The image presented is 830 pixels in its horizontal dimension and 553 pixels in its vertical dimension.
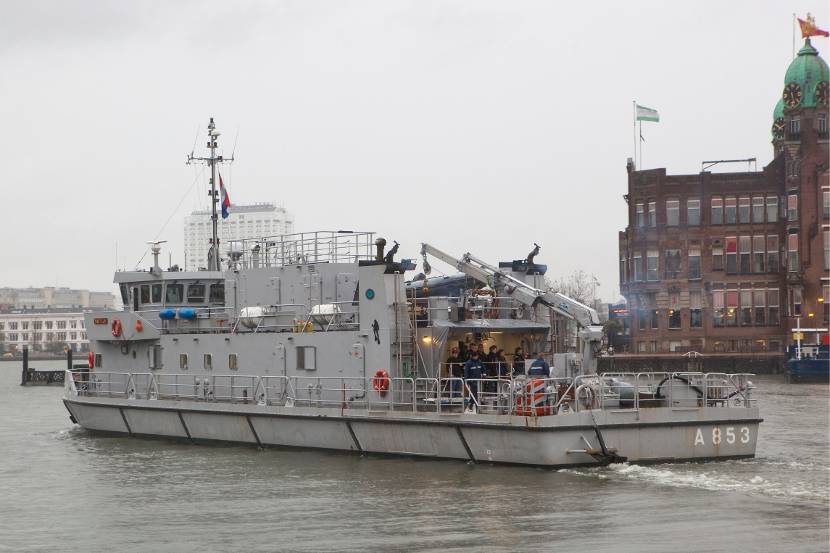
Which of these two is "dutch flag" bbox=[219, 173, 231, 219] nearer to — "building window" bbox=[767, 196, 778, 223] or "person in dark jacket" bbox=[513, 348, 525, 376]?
"person in dark jacket" bbox=[513, 348, 525, 376]

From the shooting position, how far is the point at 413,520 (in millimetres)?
20391

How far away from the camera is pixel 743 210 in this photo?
78.7 m

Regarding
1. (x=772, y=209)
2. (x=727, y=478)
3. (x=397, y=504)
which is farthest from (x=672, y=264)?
(x=397, y=504)

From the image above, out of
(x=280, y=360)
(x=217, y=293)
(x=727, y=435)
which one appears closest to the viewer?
(x=727, y=435)

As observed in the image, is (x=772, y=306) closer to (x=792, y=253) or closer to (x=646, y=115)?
(x=792, y=253)

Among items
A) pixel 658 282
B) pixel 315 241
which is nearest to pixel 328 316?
pixel 315 241

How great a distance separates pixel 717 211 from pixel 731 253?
9.91 ft

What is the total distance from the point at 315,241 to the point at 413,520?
11.8 metres

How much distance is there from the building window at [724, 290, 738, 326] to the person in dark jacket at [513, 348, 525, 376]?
2122 inches

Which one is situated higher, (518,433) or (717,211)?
(717,211)

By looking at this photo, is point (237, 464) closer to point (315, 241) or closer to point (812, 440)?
point (315, 241)

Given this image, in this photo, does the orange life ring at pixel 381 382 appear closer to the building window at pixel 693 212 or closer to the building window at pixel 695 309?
the building window at pixel 695 309

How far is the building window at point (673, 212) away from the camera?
79000 millimetres

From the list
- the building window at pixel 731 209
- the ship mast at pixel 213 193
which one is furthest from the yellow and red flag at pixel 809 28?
the ship mast at pixel 213 193
